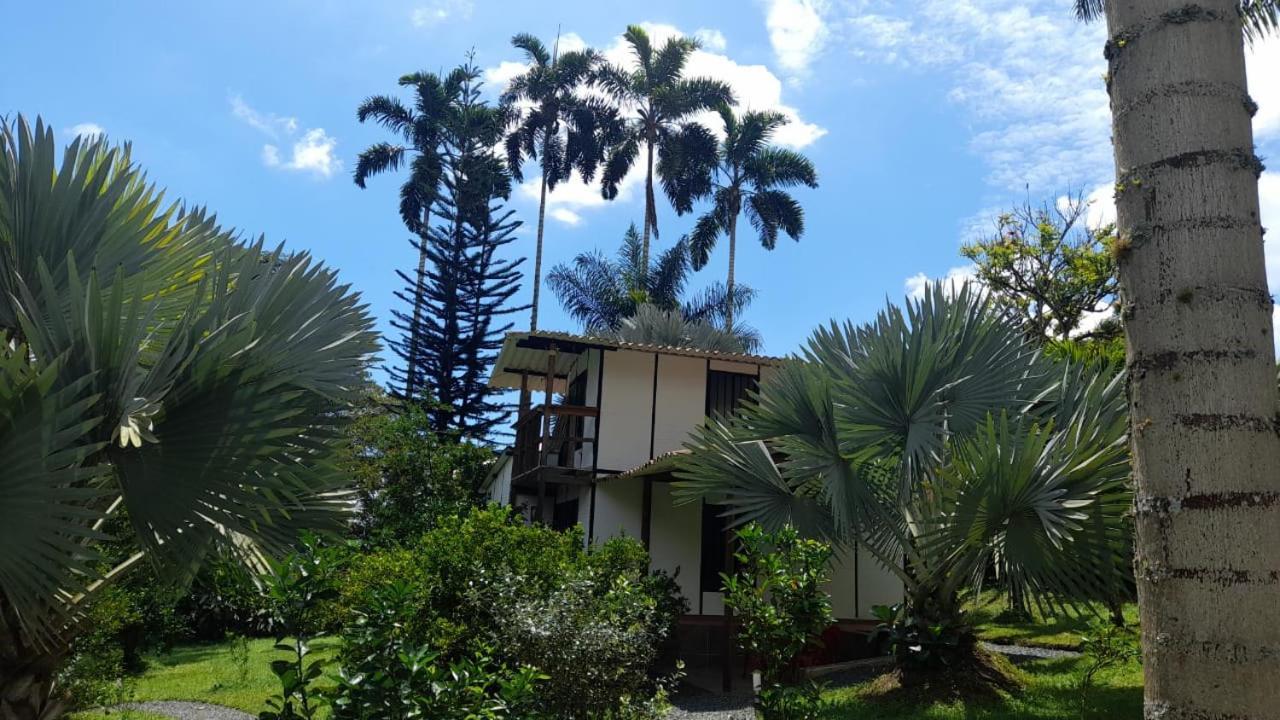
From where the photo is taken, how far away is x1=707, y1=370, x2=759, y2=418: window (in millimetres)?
16969

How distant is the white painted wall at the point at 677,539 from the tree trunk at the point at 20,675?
11.1 metres

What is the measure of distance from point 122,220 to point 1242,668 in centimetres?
565

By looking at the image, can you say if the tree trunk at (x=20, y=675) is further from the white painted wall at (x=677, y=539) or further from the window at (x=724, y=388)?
the window at (x=724, y=388)

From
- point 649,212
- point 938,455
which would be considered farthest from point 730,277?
point 938,455

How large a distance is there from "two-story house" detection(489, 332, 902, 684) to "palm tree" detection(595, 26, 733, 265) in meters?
16.3

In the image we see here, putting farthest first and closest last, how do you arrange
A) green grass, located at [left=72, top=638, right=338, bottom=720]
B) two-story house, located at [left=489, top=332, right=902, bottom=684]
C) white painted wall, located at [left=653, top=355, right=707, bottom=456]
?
white painted wall, located at [left=653, top=355, right=707, bottom=456] < two-story house, located at [left=489, top=332, right=902, bottom=684] < green grass, located at [left=72, top=638, right=338, bottom=720]

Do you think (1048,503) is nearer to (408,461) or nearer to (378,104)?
(408,461)

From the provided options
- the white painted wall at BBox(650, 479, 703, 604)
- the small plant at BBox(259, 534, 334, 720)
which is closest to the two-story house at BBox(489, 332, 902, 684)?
the white painted wall at BBox(650, 479, 703, 604)

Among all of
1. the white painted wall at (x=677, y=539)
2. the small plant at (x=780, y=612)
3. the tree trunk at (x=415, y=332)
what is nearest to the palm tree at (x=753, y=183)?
the tree trunk at (x=415, y=332)

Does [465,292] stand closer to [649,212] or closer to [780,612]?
[649,212]

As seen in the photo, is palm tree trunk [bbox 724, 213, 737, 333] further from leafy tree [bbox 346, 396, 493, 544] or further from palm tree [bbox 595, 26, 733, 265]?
leafy tree [bbox 346, 396, 493, 544]

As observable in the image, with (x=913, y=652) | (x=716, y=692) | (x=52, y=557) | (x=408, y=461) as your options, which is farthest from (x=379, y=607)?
(x=408, y=461)

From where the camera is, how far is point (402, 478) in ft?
69.7

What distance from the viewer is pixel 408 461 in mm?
21344
